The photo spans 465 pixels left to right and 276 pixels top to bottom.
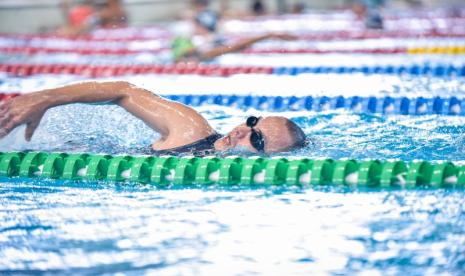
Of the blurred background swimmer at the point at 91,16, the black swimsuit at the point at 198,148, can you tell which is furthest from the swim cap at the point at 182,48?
the black swimsuit at the point at 198,148

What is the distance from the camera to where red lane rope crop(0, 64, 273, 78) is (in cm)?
717

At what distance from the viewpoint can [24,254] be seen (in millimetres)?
3078

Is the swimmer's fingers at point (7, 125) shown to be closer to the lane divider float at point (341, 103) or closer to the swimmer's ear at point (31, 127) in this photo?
the swimmer's ear at point (31, 127)

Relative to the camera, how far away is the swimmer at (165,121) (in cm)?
383

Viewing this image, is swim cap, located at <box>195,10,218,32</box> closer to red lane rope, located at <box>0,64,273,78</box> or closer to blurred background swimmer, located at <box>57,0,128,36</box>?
red lane rope, located at <box>0,64,273,78</box>

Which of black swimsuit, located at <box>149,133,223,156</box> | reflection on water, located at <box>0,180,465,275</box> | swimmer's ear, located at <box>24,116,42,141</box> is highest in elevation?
swimmer's ear, located at <box>24,116,42,141</box>

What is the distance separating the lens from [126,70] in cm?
742

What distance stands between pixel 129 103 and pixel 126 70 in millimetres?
3288

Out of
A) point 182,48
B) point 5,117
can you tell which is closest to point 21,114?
point 5,117

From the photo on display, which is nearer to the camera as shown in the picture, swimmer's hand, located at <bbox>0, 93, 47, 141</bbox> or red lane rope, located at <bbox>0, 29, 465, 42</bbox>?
swimmer's hand, located at <bbox>0, 93, 47, 141</bbox>

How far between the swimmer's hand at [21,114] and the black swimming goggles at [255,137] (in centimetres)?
91

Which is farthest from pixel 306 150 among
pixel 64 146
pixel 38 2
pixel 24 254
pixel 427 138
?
pixel 38 2

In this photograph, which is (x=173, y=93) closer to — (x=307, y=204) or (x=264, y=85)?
(x=264, y=85)

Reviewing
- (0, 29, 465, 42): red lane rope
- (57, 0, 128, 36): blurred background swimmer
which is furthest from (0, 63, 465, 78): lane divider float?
(57, 0, 128, 36): blurred background swimmer
